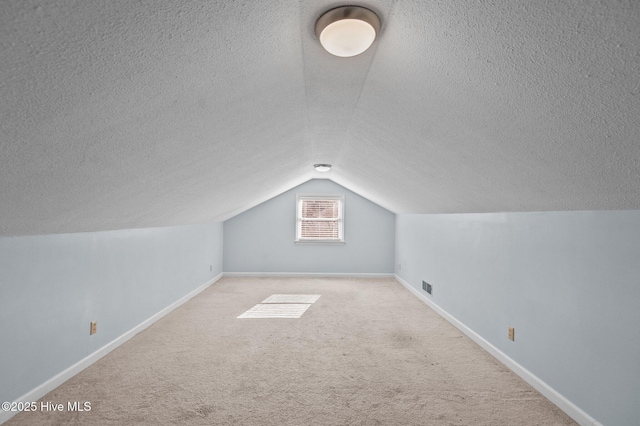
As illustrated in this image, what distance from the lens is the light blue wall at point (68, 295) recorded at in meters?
1.97

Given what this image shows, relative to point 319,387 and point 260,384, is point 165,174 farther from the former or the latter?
point 319,387

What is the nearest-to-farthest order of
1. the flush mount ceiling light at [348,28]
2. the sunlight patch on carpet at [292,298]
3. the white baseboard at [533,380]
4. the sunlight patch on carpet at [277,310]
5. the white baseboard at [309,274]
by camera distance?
the flush mount ceiling light at [348,28]
the white baseboard at [533,380]
the sunlight patch on carpet at [277,310]
the sunlight patch on carpet at [292,298]
the white baseboard at [309,274]

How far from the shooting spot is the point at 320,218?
270 inches

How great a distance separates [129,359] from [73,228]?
129 cm

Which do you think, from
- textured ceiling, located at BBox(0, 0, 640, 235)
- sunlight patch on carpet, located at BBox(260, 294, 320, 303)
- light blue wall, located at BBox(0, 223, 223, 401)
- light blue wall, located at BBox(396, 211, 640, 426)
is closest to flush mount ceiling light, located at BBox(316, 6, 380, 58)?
textured ceiling, located at BBox(0, 0, 640, 235)

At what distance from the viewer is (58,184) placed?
4.87 ft

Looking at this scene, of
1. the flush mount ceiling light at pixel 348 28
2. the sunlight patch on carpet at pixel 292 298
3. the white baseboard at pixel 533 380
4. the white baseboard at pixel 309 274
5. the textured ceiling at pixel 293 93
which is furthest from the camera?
the white baseboard at pixel 309 274

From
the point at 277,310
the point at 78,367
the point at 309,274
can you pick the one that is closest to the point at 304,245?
the point at 309,274

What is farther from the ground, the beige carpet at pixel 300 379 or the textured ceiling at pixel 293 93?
the textured ceiling at pixel 293 93


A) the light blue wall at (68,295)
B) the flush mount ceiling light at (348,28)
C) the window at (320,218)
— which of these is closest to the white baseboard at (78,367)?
the light blue wall at (68,295)

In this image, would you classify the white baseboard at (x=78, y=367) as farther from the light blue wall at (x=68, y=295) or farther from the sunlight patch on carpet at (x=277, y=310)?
the sunlight patch on carpet at (x=277, y=310)

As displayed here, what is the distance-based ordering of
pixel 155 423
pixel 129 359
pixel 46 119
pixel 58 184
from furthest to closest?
pixel 129 359 → pixel 155 423 → pixel 58 184 → pixel 46 119

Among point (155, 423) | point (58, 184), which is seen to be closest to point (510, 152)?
point (58, 184)

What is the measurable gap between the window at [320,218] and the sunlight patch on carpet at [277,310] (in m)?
2.37
